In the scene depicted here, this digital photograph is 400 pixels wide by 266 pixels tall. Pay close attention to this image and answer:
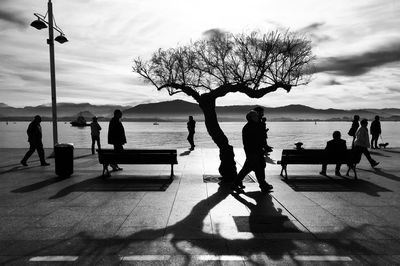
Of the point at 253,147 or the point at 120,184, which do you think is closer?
the point at 253,147

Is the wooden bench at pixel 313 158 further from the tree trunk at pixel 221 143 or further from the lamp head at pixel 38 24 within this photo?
the lamp head at pixel 38 24

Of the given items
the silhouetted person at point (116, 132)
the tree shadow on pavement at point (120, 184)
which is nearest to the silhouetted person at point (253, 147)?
the tree shadow on pavement at point (120, 184)

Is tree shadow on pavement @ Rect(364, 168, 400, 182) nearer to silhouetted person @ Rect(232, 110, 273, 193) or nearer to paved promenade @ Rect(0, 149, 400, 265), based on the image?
paved promenade @ Rect(0, 149, 400, 265)

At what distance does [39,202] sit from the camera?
7.08 m

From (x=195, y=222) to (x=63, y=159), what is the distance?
6.07 meters

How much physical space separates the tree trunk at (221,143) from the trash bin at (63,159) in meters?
4.24

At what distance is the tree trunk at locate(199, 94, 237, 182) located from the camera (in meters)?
9.61

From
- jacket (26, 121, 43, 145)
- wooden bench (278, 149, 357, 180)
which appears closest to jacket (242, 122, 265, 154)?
wooden bench (278, 149, 357, 180)

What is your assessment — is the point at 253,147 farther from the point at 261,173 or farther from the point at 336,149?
the point at 336,149

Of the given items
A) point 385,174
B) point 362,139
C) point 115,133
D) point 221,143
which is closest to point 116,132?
point 115,133

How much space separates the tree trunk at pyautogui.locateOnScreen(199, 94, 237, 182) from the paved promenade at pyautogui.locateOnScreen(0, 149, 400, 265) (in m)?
0.47

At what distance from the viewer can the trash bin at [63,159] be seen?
10141 millimetres

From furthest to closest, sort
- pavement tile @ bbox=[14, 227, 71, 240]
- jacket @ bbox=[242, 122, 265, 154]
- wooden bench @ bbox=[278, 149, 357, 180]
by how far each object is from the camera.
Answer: wooden bench @ bbox=[278, 149, 357, 180] → jacket @ bbox=[242, 122, 265, 154] → pavement tile @ bbox=[14, 227, 71, 240]

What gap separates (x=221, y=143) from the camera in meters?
9.88
